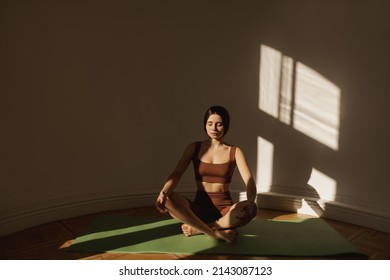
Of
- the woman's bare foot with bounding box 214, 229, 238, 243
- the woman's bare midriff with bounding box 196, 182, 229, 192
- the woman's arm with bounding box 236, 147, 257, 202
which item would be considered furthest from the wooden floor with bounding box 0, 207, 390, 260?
the woman's bare midriff with bounding box 196, 182, 229, 192

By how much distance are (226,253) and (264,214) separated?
1.10 metres

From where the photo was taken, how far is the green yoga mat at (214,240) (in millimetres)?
2439

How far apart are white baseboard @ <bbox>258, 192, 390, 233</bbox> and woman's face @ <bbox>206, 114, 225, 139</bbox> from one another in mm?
1294

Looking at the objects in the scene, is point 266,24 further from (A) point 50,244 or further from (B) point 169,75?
(A) point 50,244

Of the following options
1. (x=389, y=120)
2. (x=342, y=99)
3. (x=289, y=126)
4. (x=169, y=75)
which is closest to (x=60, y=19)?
(x=169, y=75)

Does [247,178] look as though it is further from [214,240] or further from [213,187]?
[214,240]

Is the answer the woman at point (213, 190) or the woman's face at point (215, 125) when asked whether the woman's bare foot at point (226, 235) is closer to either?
the woman at point (213, 190)

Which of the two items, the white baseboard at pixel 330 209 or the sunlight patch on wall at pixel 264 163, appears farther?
the sunlight patch on wall at pixel 264 163

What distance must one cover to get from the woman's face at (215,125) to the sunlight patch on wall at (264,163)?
1.18 m

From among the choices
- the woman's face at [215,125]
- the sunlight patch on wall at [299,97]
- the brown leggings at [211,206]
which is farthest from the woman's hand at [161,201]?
the sunlight patch on wall at [299,97]

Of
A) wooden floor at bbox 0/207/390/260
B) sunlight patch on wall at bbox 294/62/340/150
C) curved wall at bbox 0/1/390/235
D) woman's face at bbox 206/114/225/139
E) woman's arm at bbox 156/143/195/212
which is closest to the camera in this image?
wooden floor at bbox 0/207/390/260

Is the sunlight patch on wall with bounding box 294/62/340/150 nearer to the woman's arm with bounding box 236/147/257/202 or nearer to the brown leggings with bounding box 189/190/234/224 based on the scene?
the woman's arm with bounding box 236/147/257/202

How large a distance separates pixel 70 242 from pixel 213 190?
3.82 feet

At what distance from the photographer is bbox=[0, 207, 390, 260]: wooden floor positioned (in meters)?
2.36
